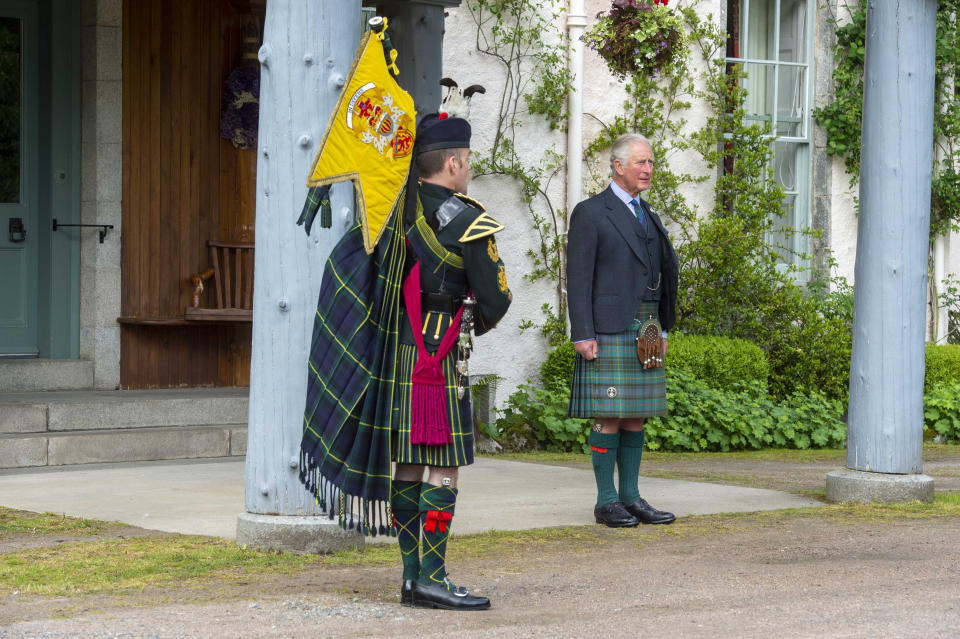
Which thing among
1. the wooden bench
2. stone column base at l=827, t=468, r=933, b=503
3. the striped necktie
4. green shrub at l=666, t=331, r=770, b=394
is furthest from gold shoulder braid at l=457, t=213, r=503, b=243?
green shrub at l=666, t=331, r=770, b=394

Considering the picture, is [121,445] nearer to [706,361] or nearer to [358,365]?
Result: [358,365]

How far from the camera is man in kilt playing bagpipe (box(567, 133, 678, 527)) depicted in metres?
6.50

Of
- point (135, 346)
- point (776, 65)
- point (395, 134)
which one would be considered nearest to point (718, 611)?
point (395, 134)

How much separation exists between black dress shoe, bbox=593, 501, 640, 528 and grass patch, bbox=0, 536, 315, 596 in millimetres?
1645

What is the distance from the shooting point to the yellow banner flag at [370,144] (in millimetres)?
4527

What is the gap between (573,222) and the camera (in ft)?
21.8

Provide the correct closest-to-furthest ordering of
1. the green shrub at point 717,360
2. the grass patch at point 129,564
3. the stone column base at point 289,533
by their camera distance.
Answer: the grass patch at point 129,564, the stone column base at point 289,533, the green shrub at point 717,360

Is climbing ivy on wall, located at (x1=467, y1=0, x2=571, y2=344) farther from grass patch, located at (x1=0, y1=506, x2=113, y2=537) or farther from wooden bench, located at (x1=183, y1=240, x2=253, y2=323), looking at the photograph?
grass patch, located at (x1=0, y1=506, x2=113, y2=537)

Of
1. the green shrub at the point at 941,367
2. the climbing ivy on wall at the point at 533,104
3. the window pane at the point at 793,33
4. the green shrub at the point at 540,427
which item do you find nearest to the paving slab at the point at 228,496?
the green shrub at the point at 540,427

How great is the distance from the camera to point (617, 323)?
6.50 metres

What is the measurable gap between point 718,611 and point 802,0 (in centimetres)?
951

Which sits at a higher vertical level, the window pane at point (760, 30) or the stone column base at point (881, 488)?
the window pane at point (760, 30)

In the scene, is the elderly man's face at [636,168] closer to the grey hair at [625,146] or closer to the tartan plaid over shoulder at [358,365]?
the grey hair at [625,146]

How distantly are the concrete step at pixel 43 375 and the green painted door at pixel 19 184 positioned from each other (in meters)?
0.34
